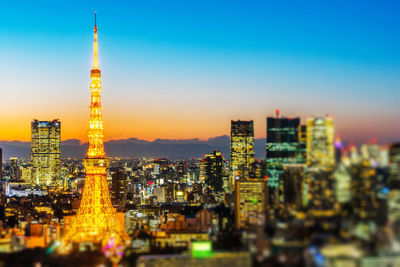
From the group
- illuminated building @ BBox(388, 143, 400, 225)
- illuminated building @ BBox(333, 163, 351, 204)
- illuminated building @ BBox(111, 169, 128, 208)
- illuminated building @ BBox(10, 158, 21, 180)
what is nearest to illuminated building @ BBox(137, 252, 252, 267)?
illuminated building @ BBox(333, 163, 351, 204)

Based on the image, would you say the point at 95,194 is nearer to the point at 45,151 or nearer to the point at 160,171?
the point at 160,171

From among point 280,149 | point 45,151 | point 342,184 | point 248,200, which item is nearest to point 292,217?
point 342,184

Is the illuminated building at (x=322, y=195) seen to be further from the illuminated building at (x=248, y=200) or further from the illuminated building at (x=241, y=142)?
the illuminated building at (x=241, y=142)

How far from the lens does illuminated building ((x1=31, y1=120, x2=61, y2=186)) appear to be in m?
54.1

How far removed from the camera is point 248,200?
23422mm

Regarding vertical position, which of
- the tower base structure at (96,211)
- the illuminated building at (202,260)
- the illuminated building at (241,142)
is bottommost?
the illuminated building at (202,260)

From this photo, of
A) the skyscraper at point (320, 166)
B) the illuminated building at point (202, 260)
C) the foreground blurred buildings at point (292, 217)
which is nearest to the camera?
the foreground blurred buildings at point (292, 217)

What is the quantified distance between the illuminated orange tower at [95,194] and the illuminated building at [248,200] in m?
4.05

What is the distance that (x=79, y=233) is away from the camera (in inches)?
796

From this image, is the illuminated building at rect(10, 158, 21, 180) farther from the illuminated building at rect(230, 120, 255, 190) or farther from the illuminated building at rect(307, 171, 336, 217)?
the illuminated building at rect(307, 171, 336, 217)

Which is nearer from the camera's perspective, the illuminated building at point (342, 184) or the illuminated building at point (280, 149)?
the illuminated building at point (342, 184)

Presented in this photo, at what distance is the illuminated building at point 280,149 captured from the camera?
18.2m

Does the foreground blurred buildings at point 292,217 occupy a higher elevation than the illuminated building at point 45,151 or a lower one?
lower

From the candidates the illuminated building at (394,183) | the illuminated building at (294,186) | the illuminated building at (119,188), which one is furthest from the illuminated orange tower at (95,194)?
the illuminated building at (119,188)
